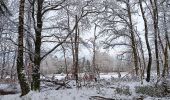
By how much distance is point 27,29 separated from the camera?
680 inches

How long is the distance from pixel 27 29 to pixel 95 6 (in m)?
4.13

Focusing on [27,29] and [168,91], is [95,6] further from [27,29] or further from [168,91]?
[168,91]

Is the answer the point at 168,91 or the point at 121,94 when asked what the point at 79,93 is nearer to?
the point at 121,94

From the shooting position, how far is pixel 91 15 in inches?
737

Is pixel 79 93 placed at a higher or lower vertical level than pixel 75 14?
lower

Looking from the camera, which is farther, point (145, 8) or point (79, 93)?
point (145, 8)

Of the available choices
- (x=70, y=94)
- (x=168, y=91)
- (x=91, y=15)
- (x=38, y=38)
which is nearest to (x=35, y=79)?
(x=38, y=38)

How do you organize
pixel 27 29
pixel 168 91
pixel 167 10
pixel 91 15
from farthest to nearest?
pixel 167 10 → pixel 91 15 → pixel 27 29 → pixel 168 91

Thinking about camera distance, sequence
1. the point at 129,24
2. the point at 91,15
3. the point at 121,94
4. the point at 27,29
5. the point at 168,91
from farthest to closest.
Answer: the point at 129,24
the point at 91,15
the point at 27,29
the point at 168,91
the point at 121,94

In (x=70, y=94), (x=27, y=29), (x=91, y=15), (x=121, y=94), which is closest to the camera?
(x=70, y=94)

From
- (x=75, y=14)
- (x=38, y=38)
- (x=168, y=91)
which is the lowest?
(x=168, y=91)

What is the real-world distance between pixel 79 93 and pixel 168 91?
5437mm

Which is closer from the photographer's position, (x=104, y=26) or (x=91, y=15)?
(x=91, y=15)

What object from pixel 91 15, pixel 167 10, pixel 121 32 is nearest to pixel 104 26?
pixel 121 32
